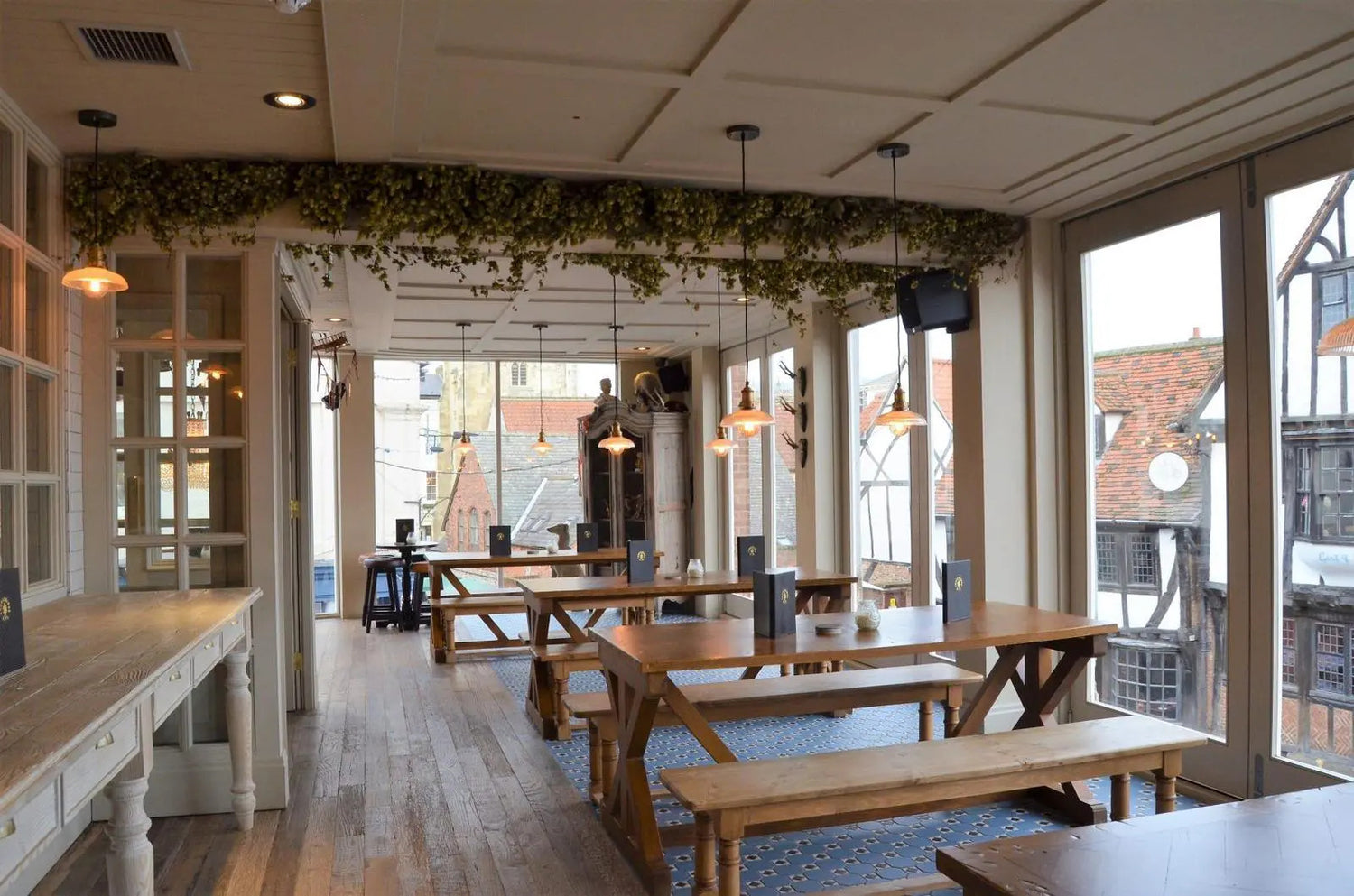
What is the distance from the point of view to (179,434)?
4.38m

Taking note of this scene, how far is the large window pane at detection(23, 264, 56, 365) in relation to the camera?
378 cm

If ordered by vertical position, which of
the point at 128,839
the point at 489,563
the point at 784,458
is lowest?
the point at 128,839

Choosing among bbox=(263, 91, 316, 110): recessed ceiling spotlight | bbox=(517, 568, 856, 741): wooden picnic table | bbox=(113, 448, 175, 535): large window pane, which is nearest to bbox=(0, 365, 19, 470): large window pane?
bbox=(113, 448, 175, 535): large window pane

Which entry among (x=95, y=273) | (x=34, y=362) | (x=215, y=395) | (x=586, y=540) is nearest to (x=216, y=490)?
(x=215, y=395)

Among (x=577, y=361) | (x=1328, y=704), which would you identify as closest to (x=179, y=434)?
(x=1328, y=704)

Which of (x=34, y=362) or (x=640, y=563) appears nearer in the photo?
(x=34, y=362)

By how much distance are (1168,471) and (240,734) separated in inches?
166

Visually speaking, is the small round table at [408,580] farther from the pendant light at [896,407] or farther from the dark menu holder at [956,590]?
the dark menu holder at [956,590]

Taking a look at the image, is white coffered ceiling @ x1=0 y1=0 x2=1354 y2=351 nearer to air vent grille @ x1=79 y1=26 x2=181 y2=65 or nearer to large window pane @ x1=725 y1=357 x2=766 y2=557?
air vent grille @ x1=79 y1=26 x2=181 y2=65

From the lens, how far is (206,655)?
3.41 metres

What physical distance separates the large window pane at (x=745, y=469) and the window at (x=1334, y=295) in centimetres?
559

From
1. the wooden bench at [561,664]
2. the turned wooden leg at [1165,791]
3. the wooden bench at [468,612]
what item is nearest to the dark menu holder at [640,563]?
the wooden bench at [561,664]

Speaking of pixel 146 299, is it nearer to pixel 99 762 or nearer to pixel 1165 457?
pixel 99 762

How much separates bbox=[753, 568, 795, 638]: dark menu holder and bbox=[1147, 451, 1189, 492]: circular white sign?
6.49ft
